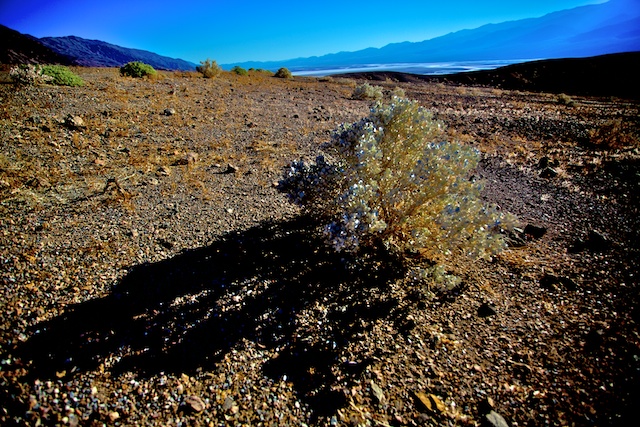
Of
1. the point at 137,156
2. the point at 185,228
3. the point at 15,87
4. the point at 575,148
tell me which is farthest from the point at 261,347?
the point at 15,87

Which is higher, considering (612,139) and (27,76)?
(27,76)

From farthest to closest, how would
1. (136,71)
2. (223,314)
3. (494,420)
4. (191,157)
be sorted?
(136,71)
(191,157)
(223,314)
(494,420)

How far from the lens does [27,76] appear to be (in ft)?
38.7

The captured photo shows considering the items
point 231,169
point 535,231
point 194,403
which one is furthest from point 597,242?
point 231,169

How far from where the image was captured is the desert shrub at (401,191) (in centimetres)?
369

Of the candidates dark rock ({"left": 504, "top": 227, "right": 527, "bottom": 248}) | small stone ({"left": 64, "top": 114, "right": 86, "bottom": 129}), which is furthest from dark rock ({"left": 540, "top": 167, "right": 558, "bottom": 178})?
small stone ({"left": 64, "top": 114, "right": 86, "bottom": 129})

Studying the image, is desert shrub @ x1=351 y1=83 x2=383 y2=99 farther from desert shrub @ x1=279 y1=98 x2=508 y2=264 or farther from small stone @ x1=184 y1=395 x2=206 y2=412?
small stone @ x1=184 y1=395 x2=206 y2=412

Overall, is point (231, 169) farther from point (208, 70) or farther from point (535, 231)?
point (208, 70)

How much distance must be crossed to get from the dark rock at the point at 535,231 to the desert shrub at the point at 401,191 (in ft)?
5.16

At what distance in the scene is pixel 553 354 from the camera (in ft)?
10.3

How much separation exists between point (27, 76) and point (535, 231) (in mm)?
17927

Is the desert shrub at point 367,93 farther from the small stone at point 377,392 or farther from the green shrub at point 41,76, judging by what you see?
the small stone at point 377,392

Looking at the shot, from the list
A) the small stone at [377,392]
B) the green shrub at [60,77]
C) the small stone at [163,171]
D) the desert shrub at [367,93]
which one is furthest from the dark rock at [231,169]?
the desert shrub at [367,93]

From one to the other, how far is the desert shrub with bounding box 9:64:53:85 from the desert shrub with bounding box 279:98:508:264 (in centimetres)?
1409
